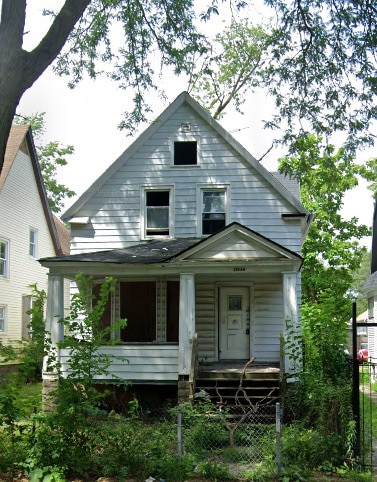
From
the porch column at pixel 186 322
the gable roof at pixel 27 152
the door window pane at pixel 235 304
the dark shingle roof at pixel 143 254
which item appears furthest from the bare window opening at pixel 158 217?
the gable roof at pixel 27 152

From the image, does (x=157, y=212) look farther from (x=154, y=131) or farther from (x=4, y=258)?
(x=4, y=258)

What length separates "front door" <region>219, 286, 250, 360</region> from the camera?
17969mm

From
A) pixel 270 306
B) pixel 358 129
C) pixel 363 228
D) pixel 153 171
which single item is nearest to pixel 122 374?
pixel 270 306

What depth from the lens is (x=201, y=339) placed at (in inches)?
707

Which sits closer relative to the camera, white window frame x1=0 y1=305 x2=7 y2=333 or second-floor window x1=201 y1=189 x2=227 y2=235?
second-floor window x1=201 y1=189 x2=227 y2=235

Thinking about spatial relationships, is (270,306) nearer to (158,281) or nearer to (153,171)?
(158,281)

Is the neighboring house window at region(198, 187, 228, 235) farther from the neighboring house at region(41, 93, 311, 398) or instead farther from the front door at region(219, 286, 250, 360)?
the front door at region(219, 286, 250, 360)

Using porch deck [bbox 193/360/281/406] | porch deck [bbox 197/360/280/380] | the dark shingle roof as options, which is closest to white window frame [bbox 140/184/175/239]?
the dark shingle roof

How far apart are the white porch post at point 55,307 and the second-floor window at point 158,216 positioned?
387cm

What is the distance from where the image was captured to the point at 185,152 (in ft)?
62.1

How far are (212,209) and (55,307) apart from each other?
564 cm

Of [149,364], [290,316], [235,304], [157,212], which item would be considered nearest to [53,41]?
[149,364]

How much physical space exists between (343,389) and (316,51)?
6745mm

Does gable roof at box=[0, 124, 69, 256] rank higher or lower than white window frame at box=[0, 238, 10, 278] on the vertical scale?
higher
